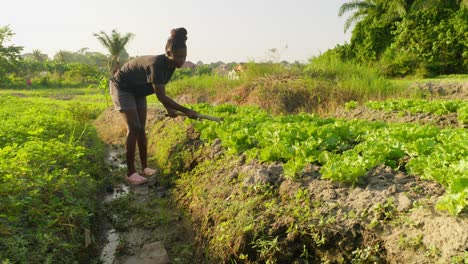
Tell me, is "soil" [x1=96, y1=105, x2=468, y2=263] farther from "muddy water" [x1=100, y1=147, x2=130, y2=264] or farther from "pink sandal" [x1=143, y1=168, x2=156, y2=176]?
"pink sandal" [x1=143, y1=168, x2=156, y2=176]

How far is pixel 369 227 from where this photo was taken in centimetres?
264

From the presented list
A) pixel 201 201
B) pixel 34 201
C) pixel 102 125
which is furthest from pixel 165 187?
pixel 102 125

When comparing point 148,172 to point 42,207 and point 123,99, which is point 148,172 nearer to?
point 123,99

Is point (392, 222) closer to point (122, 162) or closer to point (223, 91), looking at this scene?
point (122, 162)

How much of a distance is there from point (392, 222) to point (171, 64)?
149 inches

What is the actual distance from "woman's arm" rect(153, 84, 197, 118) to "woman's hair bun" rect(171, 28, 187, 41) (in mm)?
711

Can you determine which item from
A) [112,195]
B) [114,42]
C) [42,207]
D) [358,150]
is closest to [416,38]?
[358,150]

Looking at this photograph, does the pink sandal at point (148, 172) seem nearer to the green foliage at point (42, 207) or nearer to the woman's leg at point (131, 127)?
the woman's leg at point (131, 127)

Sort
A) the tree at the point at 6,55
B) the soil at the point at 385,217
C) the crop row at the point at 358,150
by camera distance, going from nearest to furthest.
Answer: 1. the soil at the point at 385,217
2. the crop row at the point at 358,150
3. the tree at the point at 6,55

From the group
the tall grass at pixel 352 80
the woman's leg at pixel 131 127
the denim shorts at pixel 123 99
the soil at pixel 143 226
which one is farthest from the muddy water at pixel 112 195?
the tall grass at pixel 352 80

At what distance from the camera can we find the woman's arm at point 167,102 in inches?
203

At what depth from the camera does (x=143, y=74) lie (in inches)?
217

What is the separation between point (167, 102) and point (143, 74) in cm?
61

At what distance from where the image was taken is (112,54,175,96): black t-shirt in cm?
514
